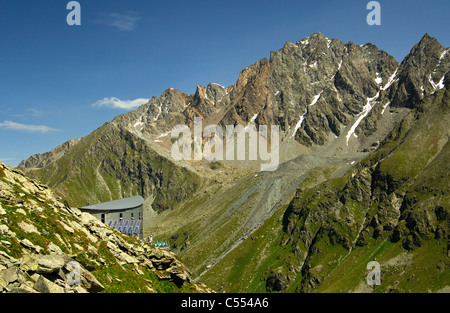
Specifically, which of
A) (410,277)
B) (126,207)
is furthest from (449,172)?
(126,207)

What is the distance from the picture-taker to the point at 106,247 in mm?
34281

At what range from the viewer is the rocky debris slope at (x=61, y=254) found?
70.1 ft

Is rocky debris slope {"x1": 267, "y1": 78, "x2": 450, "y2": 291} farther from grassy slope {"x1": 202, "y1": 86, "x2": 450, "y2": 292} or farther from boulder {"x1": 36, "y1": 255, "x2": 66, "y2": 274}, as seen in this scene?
boulder {"x1": 36, "y1": 255, "x2": 66, "y2": 274}

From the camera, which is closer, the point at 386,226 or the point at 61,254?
the point at 61,254

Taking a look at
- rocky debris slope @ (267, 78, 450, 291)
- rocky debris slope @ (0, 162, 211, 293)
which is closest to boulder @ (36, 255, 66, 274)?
rocky debris slope @ (0, 162, 211, 293)

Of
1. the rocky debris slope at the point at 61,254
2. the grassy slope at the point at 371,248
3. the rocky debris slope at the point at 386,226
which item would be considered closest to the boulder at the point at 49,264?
the rocky debris slope at the point at 61,254

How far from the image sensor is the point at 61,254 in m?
26.7

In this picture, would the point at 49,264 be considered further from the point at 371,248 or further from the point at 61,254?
the point at 371,248

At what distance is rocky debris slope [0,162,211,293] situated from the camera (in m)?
21.4

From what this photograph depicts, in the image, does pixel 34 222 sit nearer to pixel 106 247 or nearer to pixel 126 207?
pixel 106 247

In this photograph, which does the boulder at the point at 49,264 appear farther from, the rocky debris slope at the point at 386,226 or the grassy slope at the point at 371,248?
the rocky debris slope at the point at 386,226

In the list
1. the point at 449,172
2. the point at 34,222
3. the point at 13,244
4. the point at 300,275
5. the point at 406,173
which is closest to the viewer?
the point at 13,244

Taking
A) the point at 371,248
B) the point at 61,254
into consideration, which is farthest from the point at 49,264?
the point at 371,248
